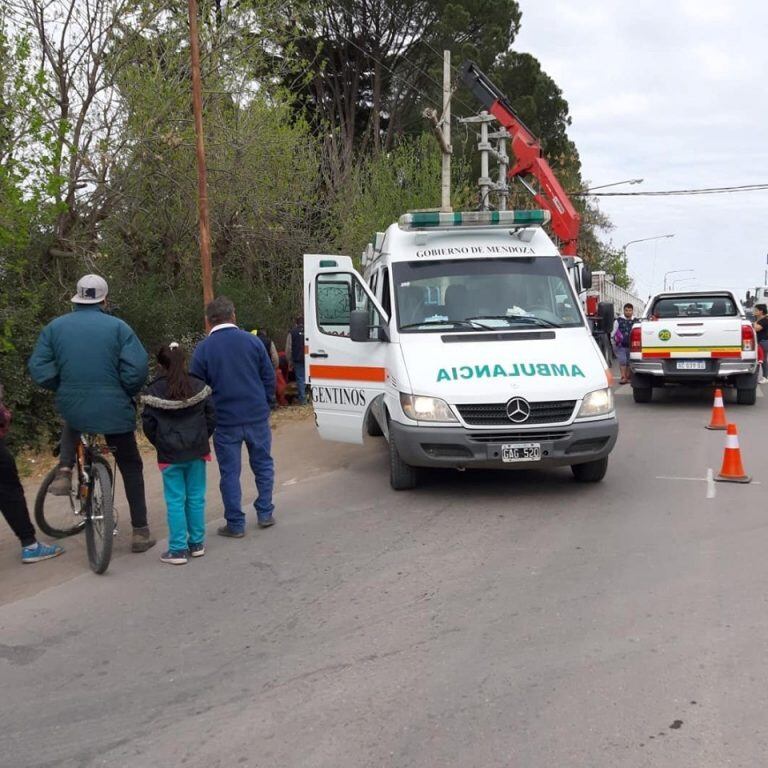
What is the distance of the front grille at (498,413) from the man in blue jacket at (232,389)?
162 cm

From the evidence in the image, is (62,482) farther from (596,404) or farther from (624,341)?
(624,341)

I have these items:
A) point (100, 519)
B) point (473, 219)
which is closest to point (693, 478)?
point (473, 219)

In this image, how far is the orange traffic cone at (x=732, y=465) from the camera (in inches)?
306

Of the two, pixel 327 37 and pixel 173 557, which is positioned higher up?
pixel 327 37

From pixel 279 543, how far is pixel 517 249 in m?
3.98

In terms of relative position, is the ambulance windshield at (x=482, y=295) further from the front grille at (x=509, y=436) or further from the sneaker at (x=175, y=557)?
the sneaker at (x=175, y=557)

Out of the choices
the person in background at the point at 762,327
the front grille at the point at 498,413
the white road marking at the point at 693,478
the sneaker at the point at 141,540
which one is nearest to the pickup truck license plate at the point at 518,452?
the front grille at the point at 498,413

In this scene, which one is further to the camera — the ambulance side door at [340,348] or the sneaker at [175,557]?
the ambulance side door at [340,348]

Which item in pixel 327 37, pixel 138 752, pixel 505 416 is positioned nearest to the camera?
pixel 138 752

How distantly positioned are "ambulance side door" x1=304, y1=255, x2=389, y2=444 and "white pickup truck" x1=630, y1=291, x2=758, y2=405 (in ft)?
22.0

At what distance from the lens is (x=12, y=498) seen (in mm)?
5578

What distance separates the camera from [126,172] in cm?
1276

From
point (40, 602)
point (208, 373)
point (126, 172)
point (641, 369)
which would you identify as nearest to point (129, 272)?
point (126, 172)

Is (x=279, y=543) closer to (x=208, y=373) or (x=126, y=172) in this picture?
(x=208, y=373)
